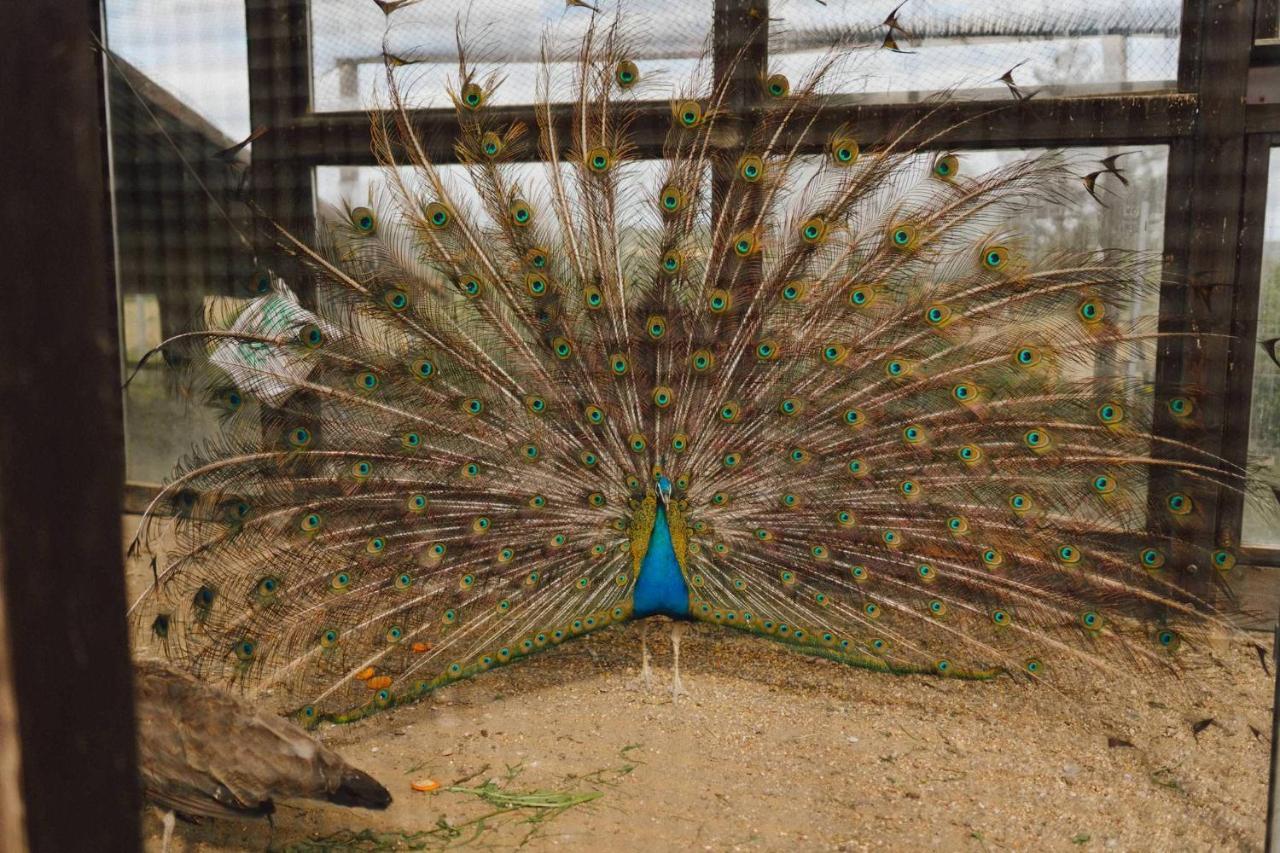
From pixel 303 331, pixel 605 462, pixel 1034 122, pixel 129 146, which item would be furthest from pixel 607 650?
pixel 129 146

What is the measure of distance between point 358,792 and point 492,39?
5.97 feet

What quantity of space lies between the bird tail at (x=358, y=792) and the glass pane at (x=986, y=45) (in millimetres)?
1861

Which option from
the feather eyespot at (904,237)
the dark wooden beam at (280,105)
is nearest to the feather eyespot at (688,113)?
the feather eyespot at (904,237)

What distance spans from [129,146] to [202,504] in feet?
4.01

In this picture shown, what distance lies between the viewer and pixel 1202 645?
A: 2043 mm

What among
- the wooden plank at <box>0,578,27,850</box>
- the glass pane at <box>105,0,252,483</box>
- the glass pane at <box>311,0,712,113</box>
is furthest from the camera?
the glass pane at <box>105,0,252,483</box>

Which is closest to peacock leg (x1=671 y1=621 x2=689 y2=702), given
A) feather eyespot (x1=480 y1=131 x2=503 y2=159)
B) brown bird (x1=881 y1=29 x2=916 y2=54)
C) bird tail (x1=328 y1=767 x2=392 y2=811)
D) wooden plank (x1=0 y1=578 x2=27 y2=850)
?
bird tail (x1=328 y1=767 x2=392 y2=811)

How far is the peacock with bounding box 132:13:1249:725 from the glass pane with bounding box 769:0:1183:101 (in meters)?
0.10

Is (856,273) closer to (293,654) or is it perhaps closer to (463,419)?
(463,419)

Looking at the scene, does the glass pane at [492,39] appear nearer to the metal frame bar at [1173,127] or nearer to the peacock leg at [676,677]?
the metal frame bar at [1173,127]

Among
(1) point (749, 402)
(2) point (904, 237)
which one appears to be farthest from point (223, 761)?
(2) point (904, 237)

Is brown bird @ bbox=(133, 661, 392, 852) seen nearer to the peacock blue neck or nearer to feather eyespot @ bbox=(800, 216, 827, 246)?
the peacock blue neck

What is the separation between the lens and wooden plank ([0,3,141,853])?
0.54 metres

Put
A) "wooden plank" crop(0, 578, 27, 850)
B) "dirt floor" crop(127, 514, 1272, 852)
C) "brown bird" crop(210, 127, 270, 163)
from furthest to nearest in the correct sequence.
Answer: "brown bird" crop(210, 127, 270, 163)
"dirt floor" crop(127, 514, 1272, 852)
"wooden plank" crop(0, 578, 27, 850)
